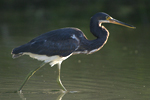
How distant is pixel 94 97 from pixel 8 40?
431 inches

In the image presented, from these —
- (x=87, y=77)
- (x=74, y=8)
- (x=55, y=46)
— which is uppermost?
(x=55, y=46)

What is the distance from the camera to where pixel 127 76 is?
10.2m

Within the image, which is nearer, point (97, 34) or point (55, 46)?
point (55, 46)

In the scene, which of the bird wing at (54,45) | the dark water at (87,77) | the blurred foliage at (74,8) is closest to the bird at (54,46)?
the bird wing at (54,45)

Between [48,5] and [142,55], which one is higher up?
[142,55]

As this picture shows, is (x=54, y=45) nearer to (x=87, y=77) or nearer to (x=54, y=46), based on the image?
(x=54, y=46)

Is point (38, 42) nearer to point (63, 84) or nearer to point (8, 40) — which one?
point (63, 84)

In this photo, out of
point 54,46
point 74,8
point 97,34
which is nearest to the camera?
point 54,46

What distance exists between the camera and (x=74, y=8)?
135 feet

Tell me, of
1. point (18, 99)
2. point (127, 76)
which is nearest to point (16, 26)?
point (127, 76)

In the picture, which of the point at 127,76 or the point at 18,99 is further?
the point at 127,76

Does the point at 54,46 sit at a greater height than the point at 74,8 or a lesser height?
greater

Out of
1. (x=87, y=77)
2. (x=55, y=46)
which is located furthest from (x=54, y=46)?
(x=87, y=77)

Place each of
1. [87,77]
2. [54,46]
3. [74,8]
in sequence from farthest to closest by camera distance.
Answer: [74,8]
[87,77]
[54,46]
